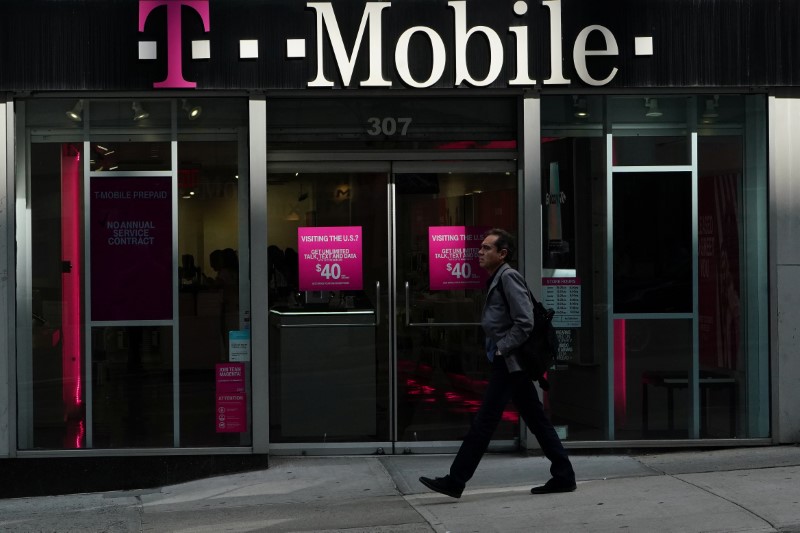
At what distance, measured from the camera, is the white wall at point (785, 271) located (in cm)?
930

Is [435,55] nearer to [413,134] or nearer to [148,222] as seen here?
[413,134]

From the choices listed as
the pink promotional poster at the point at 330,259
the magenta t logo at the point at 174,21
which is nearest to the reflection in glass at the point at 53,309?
the magenta t logo at the point at 174,21

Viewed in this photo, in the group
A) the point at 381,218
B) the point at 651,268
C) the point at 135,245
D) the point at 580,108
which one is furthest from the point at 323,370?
the point at 580,108

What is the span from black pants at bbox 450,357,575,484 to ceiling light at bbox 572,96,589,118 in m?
2.80

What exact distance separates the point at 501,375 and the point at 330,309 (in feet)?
7.55

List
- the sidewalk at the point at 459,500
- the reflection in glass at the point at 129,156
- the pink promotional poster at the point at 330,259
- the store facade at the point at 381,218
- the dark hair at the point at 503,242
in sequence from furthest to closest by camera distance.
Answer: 1. the pink promotional poster at the point at 330,259
2. the reflection in glass at the point at 129,156
3. the store facade at the point at 381,218
4. the dark hair at the point at 503,242
5. the sidewalk at the point at 459,500

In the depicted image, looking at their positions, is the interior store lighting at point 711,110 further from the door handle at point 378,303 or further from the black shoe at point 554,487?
the black shoe at point 554,487

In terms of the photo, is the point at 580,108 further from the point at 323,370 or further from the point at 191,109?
the point at 191,109

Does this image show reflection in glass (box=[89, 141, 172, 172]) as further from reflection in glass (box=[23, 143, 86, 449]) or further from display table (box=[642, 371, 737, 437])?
display table (box=[642, 371, 737, 437])

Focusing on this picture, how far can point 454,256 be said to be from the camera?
943 centimetres

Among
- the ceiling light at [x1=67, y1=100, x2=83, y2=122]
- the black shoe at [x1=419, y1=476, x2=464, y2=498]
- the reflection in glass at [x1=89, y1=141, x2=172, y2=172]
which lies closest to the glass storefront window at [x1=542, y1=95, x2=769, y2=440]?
the black shoe at [x1=419, y1=476, x2=464, y2=498]

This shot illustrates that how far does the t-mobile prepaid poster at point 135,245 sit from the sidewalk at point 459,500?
5.12 feet

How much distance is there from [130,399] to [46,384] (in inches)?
28.1

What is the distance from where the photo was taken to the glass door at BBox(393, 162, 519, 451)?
31.0 ft
